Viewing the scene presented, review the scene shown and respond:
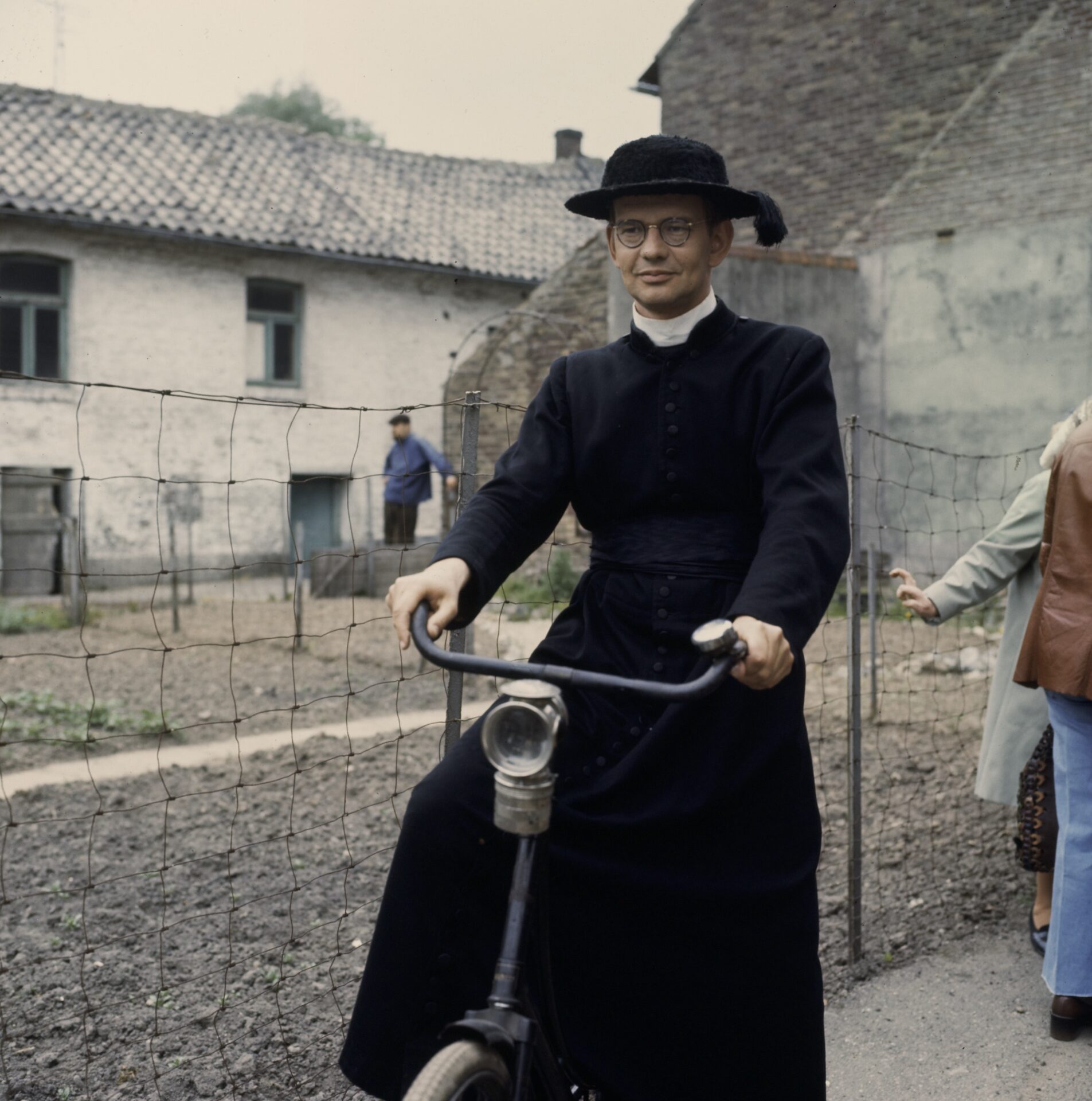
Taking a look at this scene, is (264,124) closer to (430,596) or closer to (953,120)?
(953,120)

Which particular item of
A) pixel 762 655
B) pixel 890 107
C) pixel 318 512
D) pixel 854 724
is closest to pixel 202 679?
pixel 854 724

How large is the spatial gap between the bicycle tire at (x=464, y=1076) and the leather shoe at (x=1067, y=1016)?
223cm

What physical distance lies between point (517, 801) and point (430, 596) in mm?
404

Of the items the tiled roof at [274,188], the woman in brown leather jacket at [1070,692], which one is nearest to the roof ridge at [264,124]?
the tiled roof at [274,188]

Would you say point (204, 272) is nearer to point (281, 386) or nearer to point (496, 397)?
point (281, 386)

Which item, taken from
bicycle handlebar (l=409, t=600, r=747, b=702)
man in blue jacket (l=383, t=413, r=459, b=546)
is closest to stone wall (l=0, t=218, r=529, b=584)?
man in blue jacket (l=383, t=413, r=459, b=546)

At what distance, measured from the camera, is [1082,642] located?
11.0ft

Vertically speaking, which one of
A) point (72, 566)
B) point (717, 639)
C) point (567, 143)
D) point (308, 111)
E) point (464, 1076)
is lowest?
point (72, 566)

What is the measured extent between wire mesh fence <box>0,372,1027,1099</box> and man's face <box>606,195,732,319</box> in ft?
2.62

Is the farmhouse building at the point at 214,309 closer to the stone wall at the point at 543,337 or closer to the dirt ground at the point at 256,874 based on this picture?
the stone wall at the point at 543,337

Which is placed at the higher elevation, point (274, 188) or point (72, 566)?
point (274, 188)

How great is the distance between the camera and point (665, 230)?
243 cm

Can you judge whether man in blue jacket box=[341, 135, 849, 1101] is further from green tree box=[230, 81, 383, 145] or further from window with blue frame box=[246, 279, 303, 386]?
green tree box=[230, 81, 383, 145]

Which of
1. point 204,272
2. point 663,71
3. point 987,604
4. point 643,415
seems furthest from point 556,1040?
point 204,272
